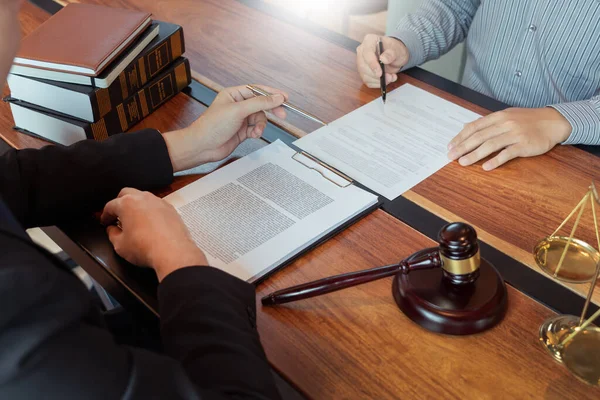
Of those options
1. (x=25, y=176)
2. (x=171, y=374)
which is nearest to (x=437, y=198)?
(x=171, y=374)

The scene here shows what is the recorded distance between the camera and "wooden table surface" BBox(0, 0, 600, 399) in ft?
2.47

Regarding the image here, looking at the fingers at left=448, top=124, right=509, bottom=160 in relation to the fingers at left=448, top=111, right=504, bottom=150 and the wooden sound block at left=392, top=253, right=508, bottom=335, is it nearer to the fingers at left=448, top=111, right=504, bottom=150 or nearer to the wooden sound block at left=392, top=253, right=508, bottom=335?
the fingers at left=448, top=111, right=504, bottom=150

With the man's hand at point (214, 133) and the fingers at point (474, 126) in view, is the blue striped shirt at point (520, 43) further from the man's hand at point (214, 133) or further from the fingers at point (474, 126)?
the man's hand at point (214, 133)

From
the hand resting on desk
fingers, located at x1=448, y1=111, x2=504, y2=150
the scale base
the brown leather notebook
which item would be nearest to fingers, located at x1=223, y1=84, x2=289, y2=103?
the hand resting on desk

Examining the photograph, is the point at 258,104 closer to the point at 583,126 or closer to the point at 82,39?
the point at 82,39

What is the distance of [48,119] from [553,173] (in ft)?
3.27

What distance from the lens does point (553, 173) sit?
1119 mm

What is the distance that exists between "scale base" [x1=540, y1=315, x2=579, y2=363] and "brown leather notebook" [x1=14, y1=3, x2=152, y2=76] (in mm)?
903

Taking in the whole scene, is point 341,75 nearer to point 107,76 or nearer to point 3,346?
point 107,76

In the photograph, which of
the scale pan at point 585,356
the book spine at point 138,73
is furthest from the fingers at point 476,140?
the book spine at point 138,73

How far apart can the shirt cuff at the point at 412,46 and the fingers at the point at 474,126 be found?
0.34 m

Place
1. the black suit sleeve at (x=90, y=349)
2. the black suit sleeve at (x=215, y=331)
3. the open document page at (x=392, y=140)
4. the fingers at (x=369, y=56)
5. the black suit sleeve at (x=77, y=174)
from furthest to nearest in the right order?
1. the fingers at (x=369, y=56)
2. the open document page at (x=392, y=140)
3. the black suit sleeve at (x=77, y=174)
4. the black suit sleeve at (x=215, y=331)
5. the black suit sleeve at (x=90, y=349)

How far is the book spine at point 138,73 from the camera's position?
117cm

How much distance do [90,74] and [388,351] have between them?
30.3 inches
